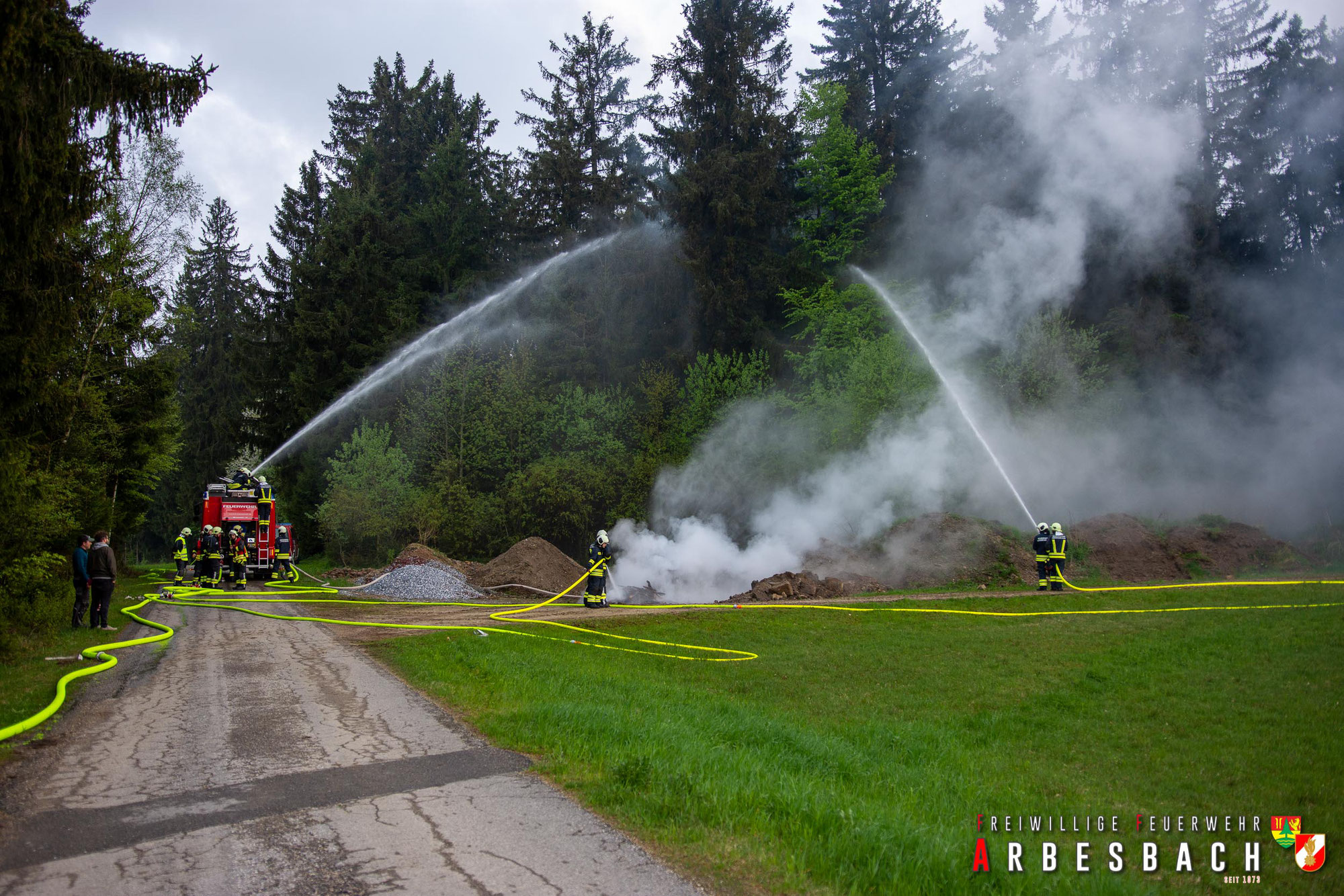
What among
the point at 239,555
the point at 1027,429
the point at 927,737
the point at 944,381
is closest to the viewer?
the point at 927,737

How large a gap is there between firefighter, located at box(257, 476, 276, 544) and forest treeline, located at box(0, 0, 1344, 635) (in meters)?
4.65

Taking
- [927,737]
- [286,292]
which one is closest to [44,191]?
[927,737]

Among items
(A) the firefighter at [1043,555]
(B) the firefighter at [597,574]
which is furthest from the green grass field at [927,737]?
(A) the firefighter at [1043,555]

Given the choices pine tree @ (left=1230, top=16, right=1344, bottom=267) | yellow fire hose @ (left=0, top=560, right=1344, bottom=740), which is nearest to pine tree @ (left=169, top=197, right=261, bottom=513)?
yellow fire hose @ (left=0, top=560, right=1344, bottom=740)

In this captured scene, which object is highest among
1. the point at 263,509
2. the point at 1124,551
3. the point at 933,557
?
the point at 263,509

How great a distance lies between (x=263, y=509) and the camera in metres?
26.5

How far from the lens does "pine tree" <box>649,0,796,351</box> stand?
3956 cm

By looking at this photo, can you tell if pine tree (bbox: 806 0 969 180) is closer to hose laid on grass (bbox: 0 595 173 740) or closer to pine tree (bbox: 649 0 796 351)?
pine tree (bbox: 649 0 796 351)

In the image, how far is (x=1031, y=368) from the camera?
31859mm

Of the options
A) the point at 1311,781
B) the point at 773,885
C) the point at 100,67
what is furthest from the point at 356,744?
the point at 1311,781

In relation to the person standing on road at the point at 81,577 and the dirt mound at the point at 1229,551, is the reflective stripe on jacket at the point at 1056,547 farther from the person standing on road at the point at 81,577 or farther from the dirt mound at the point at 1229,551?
the person standing on road at the point at 81,577

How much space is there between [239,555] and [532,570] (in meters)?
9.66

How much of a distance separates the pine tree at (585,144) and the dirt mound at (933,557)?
25.6 m

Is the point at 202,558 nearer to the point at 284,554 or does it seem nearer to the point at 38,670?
the point at 284,554
